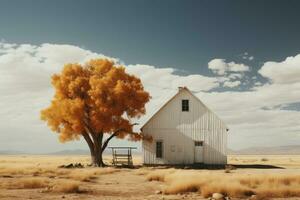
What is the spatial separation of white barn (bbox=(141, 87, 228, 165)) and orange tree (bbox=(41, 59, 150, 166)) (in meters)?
1.93

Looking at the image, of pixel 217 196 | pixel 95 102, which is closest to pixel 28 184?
pixel 217 196

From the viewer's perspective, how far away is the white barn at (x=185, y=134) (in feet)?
143

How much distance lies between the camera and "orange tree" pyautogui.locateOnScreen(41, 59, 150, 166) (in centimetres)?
4128

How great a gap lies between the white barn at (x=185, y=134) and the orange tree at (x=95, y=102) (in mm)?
1927

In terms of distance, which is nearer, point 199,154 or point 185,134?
point 199,154

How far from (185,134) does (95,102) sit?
30.2 ft

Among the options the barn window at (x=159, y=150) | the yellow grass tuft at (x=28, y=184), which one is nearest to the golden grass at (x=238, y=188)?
the yellow grass tuft at (x=28, y=184)

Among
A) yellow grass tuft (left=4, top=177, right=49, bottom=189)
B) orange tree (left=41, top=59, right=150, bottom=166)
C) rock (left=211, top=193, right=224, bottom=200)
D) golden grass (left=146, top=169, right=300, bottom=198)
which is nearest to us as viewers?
rock (left=211, top=193, right=224, bottom=200)

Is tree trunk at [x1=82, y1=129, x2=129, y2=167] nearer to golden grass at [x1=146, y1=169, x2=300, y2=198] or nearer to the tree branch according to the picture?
the tree branch

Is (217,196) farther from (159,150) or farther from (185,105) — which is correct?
(185,105)

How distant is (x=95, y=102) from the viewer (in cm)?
4119

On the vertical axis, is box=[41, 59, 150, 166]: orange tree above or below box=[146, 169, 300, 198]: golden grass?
above

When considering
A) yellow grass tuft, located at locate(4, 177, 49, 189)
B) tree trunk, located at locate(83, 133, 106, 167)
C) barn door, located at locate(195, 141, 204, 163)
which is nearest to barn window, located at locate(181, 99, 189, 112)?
barn door, located at locate(195, 141, 204, 163)

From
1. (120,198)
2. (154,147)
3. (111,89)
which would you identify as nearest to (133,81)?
(111,89)
